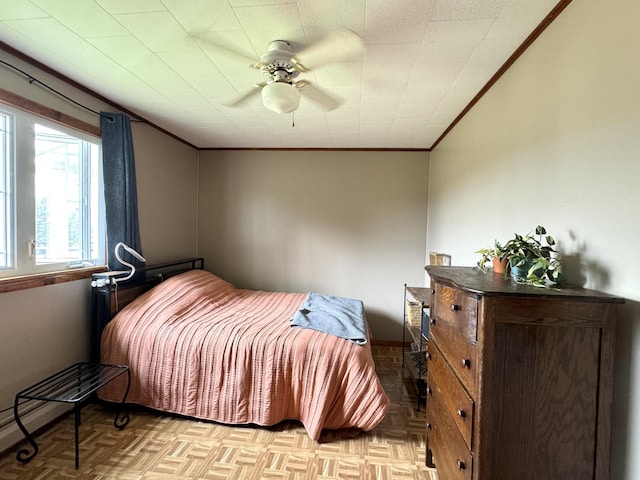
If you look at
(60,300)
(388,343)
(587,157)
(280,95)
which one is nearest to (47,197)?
(60,300)

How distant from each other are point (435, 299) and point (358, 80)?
4.97 feet

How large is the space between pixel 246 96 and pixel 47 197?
1613 millimetres

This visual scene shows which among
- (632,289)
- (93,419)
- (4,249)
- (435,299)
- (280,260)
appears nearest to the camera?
(632,289)

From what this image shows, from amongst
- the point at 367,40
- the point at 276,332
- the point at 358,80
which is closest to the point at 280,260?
the point at 276,332

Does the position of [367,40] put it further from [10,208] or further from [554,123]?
[10,208]

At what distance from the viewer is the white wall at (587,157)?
89 cm

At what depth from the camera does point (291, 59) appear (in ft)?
5.46

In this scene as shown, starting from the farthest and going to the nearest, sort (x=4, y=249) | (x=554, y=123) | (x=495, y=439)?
(x=4, y=249) → (x=554, y=123) → (x=495, y=439)

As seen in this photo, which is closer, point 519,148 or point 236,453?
point 519,148

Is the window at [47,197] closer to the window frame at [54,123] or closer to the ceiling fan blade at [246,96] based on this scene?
the window frame at [54,123]

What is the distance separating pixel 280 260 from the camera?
3.75m

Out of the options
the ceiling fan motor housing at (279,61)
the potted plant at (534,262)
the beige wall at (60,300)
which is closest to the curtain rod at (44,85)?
the beige wall at (60,300)

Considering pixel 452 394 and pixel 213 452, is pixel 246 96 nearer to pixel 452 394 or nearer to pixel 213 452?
pixel 452 394

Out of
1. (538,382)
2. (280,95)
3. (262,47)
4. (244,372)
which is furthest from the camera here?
(244,372)
